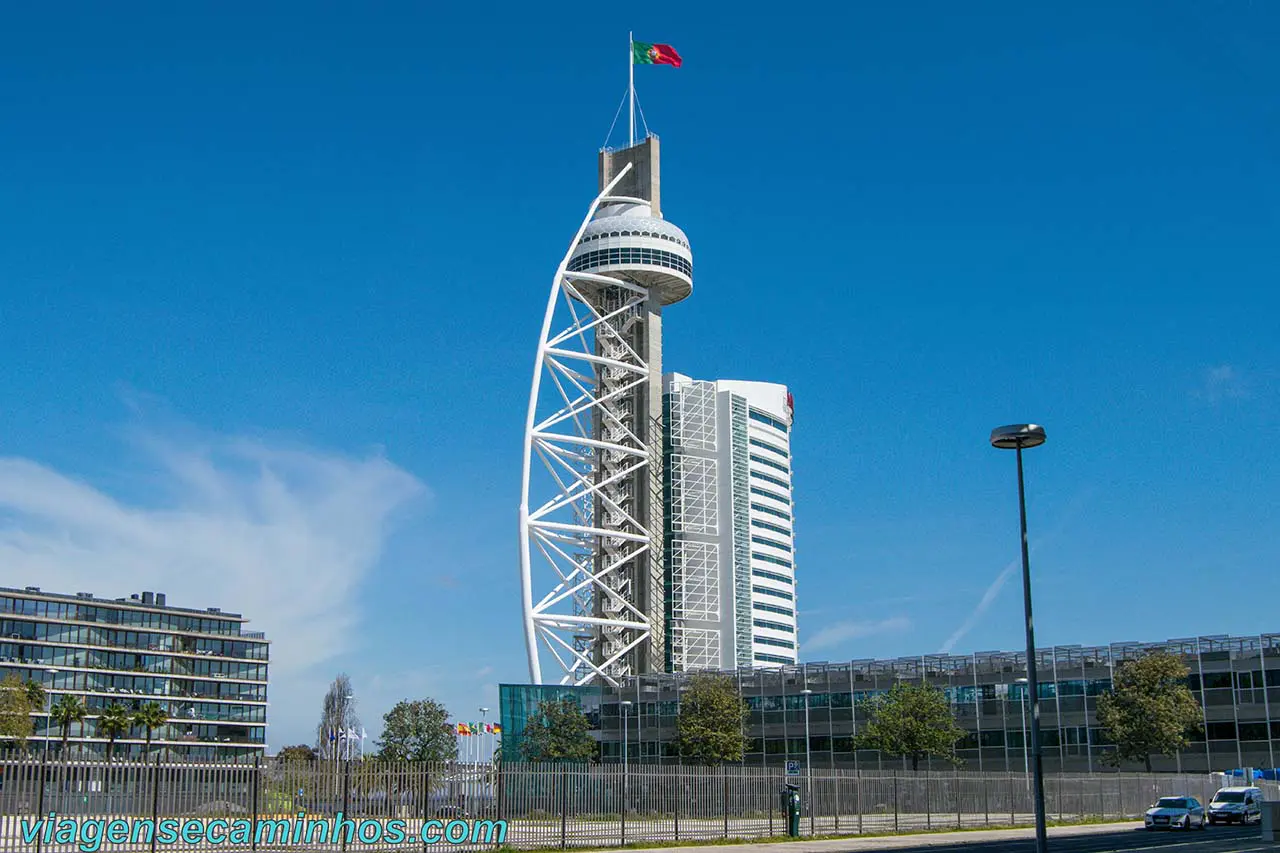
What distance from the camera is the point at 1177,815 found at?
62.2 metres

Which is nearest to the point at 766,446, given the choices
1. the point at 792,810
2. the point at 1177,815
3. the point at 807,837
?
the point at 1177,815

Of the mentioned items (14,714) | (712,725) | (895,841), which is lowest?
(895,841)

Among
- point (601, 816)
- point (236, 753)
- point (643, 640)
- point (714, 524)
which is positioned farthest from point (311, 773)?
point (236, 753)

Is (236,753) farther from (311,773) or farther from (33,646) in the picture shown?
(311,773)

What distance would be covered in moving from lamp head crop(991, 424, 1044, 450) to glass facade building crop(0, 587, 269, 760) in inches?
5435

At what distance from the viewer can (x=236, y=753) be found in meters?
177

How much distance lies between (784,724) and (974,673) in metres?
16.7

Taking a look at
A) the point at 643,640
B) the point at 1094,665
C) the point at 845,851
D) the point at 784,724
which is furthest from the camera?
the point at 643,640

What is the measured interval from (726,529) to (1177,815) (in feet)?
385

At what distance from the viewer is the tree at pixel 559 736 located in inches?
4208

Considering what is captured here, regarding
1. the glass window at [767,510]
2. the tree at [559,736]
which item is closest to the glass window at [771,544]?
the glass window at [767,510]

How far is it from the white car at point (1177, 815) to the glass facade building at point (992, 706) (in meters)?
29.9

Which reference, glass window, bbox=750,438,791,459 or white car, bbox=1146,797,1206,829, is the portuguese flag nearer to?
glass window, bbox=750,438,791,459

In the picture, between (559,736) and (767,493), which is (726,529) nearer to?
(767,493)
